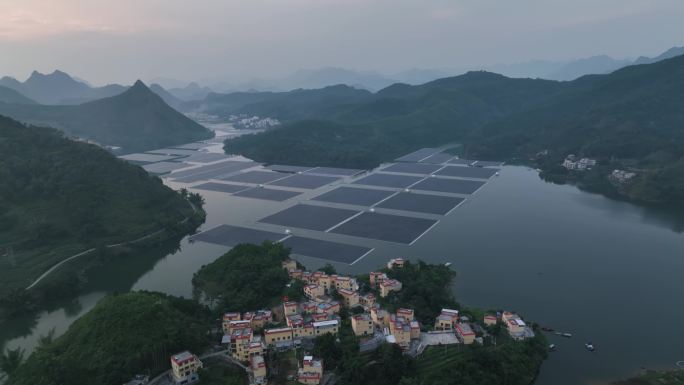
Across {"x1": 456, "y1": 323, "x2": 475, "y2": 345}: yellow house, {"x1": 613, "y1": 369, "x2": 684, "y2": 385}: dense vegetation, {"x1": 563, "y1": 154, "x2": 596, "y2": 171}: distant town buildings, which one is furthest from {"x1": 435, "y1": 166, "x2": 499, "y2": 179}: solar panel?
{"x1": 456, "y1": 323, "x2": 475, "y2": 345}: yellow house

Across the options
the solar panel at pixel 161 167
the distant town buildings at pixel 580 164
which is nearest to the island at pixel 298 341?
the distant town buildings at pixel 580 164

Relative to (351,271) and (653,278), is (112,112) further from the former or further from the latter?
(653,278)

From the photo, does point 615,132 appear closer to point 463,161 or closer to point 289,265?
point 463,161

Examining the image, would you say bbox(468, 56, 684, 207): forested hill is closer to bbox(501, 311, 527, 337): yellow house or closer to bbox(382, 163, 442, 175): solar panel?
bbox(382, 163, 442, 175): solar panel

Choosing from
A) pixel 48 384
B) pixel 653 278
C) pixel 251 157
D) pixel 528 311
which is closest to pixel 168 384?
pixel 48 384

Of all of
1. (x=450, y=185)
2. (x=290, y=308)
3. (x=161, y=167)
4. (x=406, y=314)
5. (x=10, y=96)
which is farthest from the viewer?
(x=10, y=96)

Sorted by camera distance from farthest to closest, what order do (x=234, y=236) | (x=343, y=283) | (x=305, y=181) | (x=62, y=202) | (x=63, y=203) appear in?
1. (x=305, y=181)
2. (x=62, y=202)
3. (x=63, y=203)
4. (x=234, y=236)
5. (x=343, y=283)

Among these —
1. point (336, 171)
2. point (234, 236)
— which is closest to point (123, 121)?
point (336, 171)

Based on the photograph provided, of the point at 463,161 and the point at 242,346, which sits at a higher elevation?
the point at 463,161
